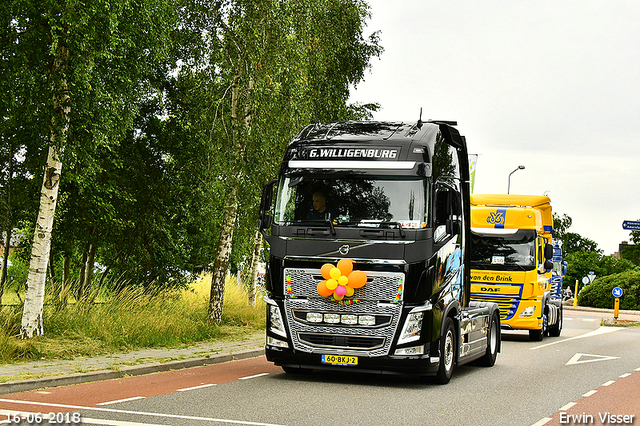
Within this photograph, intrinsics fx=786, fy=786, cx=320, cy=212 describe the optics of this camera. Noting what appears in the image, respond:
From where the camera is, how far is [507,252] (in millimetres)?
21062

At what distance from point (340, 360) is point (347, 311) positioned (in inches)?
28.4

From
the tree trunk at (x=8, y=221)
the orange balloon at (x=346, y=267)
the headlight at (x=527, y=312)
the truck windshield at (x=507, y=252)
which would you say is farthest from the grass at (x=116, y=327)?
the headlight at (x=527, y=312)

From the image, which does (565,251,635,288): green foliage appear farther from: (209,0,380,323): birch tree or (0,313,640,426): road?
(0,313,640,426): road

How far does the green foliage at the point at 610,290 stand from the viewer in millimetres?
52188

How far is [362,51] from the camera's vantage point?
28094 millimetres

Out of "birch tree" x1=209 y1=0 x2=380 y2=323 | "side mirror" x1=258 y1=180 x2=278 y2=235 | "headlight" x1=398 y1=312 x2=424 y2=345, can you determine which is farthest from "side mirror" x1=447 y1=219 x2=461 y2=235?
"birch tree" x1=209 y1=0 x2=380 y2=323

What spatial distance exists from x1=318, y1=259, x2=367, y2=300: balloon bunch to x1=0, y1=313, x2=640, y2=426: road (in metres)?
1.38

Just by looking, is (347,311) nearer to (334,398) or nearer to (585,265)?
(334,398)

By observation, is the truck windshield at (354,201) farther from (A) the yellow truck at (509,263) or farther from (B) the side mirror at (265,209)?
(A) the yellow truck at (509,263)

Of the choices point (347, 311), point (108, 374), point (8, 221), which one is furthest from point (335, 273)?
point (8, 221)

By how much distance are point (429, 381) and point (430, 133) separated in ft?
12.7

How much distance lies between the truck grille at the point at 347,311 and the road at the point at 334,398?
64cm

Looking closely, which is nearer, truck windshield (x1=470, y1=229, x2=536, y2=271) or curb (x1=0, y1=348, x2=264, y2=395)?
curb (x1=0, y1=348, x2=264, y2=395)

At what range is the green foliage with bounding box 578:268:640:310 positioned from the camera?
2055 inches
